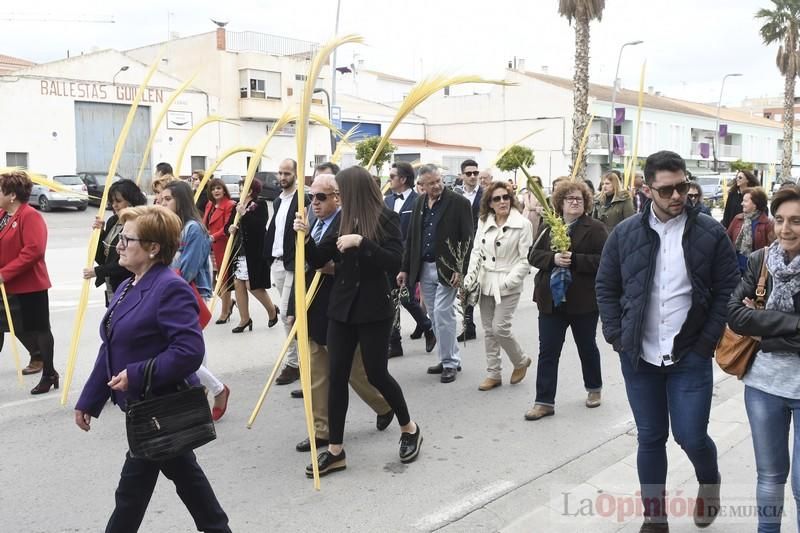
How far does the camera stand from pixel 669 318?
3666 millimetres

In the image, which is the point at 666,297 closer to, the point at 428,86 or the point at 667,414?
the point at 667,414

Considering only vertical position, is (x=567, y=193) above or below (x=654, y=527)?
above

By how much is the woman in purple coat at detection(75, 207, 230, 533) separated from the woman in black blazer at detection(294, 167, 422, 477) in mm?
1307

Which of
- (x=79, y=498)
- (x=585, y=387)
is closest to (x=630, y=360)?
(x=585, y=387)

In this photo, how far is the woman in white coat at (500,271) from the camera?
6449mm

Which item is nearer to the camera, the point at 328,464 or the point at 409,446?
the point at 328,464

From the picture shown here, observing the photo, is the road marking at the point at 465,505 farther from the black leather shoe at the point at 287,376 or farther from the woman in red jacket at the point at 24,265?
the woman in red jacket at the point at 24,265

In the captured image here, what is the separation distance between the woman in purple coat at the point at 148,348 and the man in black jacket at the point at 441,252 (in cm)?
365

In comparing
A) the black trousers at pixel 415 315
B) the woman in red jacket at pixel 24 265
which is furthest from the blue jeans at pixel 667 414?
the woman in red jacket at pixel 24 265

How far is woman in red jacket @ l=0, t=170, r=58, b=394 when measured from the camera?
620cm

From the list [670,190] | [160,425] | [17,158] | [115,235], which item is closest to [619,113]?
[17,158]

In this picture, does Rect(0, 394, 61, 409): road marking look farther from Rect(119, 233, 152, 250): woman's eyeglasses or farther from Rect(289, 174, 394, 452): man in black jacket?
Rect(119, 233, 152, 250): woman's eyeglasses

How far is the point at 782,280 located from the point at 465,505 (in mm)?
2041

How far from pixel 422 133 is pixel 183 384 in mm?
56678
